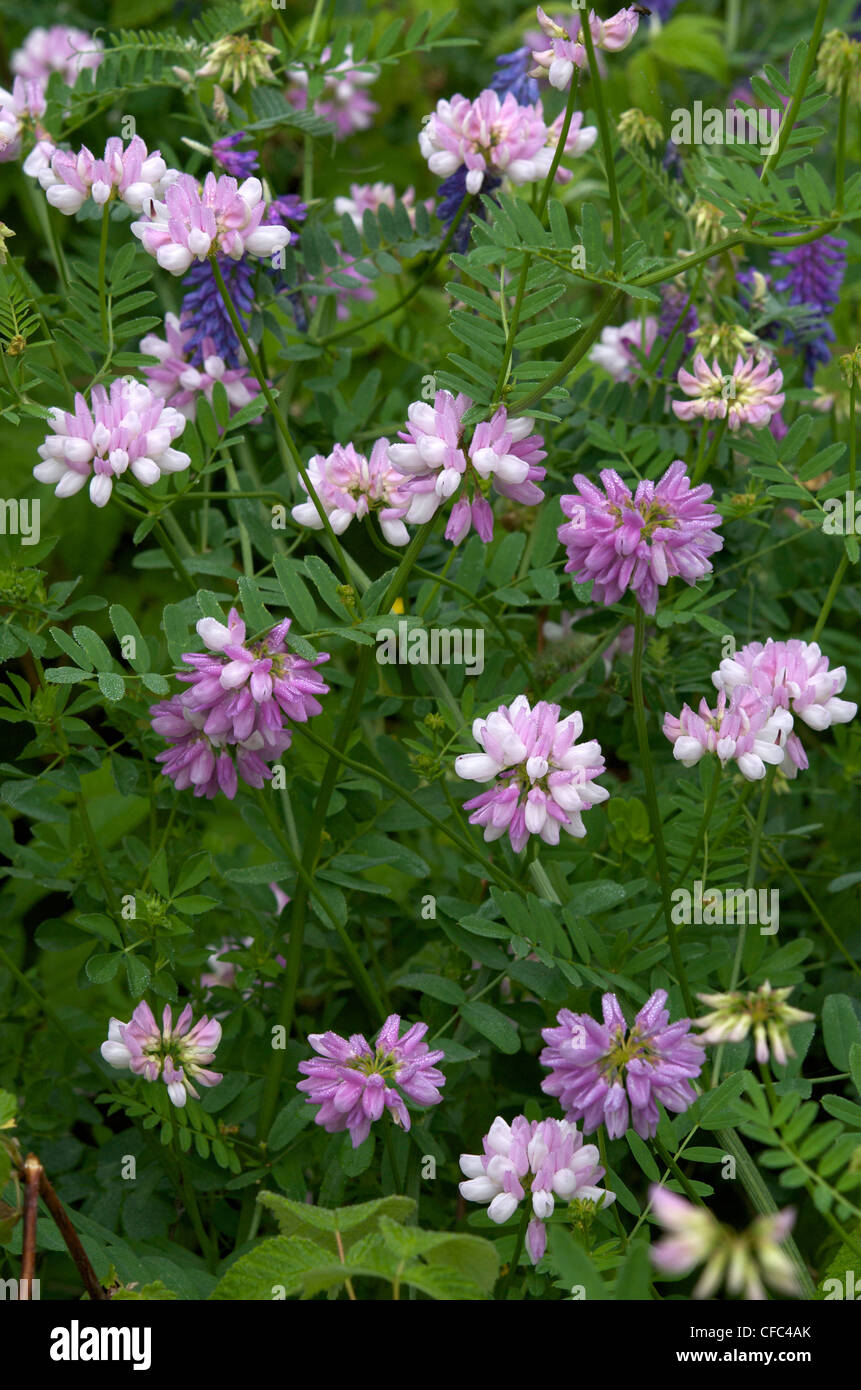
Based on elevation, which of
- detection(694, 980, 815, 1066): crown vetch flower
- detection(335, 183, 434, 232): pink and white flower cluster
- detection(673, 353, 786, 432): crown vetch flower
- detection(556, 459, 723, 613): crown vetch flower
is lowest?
detection(694, 980, 815, 1066): crown vetch flower

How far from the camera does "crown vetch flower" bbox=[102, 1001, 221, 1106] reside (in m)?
1.11

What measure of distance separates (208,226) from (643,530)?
0.42 meters

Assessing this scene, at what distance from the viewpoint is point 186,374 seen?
136 cm

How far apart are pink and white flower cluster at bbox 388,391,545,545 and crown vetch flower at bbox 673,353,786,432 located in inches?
11.9

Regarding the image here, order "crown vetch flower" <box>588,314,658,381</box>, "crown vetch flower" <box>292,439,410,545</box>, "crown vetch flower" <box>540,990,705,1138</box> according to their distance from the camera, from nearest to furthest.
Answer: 1. "crown vetch flower" <box>540,990,705,1138</box>
2. "crown vetch flower" <box>292,439,410,545</box>
3. "crown vetch flower" <box>588,314,658,381</box>

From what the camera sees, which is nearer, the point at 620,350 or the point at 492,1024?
the point at 492,1024

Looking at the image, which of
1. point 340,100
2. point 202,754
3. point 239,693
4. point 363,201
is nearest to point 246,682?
point 239,693

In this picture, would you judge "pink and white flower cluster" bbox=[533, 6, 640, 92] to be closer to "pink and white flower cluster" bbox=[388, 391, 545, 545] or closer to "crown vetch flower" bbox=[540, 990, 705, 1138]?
"pink and white flower cluster" bbox=[388, 391, 545, 545]

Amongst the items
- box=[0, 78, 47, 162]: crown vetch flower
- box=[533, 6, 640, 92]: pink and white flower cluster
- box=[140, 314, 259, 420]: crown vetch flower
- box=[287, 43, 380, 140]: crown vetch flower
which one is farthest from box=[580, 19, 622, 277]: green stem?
box=[287, 43, 380, 140]: crown vetch flower

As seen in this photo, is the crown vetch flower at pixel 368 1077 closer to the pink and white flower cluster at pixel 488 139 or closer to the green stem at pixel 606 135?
the green stem at pixel 606 135

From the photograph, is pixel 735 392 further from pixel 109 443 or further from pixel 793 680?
pixel 109 443

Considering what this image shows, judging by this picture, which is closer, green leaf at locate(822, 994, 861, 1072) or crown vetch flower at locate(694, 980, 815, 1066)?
crown vetch flower at locate(694, 980, 815, 1066)
